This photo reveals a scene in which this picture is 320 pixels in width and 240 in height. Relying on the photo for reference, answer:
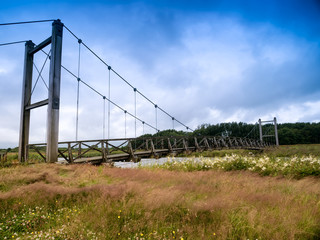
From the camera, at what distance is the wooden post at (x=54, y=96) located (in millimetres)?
8812

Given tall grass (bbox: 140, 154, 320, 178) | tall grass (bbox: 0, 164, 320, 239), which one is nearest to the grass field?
tall grass (bbox: 0, 164, 320, 239)

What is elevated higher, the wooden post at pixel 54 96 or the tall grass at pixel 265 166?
the wooden post at pixel 54 96

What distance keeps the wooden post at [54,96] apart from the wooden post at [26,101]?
104 inches

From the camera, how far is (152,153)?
45.4 ft

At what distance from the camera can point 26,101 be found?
1073 centimetres

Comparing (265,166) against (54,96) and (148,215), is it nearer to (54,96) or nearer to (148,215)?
(148,215)

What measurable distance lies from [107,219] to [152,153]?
10795mm

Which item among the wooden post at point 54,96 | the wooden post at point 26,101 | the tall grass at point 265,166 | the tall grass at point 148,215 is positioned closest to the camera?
the tall grass at point 148,215

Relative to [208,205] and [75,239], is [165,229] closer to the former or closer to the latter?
[208,205]

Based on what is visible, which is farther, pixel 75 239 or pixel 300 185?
pixel 300 185

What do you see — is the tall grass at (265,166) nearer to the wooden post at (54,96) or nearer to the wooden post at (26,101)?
the wooden post at (54,96)

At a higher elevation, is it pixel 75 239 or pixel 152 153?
pixel 152 153

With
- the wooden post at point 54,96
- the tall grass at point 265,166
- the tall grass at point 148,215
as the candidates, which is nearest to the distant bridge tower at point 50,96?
the wooden post at point 54,96

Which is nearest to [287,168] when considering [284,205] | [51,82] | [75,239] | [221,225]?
[284,205]
